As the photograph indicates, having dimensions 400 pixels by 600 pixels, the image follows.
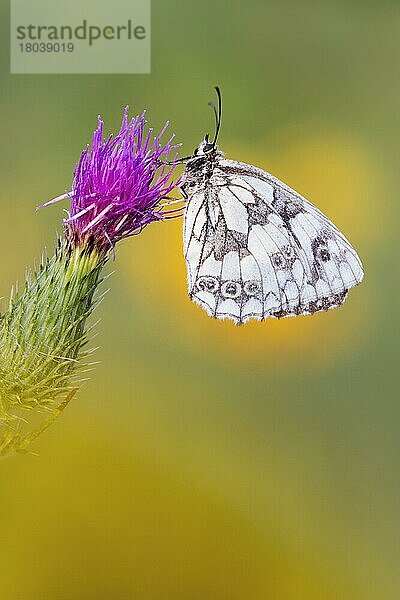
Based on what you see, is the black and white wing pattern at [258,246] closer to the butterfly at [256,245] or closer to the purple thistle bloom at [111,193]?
the butterfly at [256,245]

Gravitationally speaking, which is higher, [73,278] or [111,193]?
[111,193]

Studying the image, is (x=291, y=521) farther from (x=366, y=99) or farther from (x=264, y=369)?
(x=366, y=99)

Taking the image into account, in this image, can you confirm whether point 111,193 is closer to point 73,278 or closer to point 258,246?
point 73,278

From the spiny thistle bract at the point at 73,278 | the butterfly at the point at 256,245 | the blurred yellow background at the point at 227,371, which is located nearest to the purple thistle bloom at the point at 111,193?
the spiny thistle bract at the point at 73,278

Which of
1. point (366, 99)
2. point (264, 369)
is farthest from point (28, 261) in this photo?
point (366, 99)

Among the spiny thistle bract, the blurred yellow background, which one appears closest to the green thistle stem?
the spiny thistle bract

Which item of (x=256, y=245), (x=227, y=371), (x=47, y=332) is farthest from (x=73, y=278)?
(x=227, y=371)
